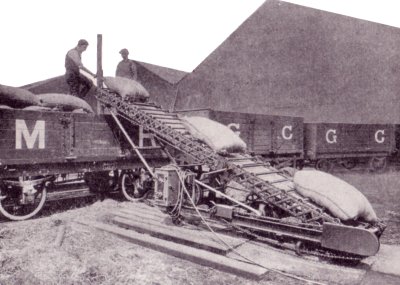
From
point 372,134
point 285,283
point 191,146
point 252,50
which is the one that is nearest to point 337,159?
point 372,134

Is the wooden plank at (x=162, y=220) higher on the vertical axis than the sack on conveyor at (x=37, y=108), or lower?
lower

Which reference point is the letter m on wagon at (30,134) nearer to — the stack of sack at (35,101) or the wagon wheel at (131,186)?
the stack of sack at (35,101)

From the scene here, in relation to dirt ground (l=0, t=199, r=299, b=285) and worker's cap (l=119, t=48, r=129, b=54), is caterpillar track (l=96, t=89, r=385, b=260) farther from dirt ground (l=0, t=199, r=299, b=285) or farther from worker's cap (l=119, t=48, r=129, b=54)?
worker's cap (l=119, t=48, r=129, b=54)

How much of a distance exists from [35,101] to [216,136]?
10.8 ft

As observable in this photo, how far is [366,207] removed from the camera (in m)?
4.77

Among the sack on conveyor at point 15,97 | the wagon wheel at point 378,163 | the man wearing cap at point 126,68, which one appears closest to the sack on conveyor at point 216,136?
the sack on conveyor at point 15,97

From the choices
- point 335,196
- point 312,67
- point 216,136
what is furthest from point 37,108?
point 312,67

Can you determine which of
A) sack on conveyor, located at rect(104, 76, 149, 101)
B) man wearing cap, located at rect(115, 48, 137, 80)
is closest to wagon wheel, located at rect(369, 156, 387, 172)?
man wearing cap, located at rect(115, 48, 137, 80)

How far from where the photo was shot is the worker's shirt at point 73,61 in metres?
8.20

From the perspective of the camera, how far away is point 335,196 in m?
4.77

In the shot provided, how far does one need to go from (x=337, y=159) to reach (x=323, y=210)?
10.7 meters

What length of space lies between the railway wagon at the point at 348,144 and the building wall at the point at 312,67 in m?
2.95

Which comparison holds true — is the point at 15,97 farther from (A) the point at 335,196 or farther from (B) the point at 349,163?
(B) the point at 349,163

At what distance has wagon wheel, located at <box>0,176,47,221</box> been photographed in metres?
6.62
